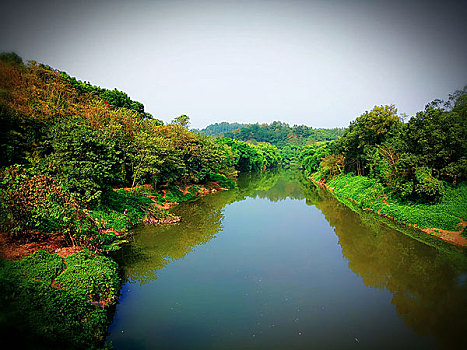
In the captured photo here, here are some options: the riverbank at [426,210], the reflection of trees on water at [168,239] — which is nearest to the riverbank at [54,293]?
the reflection of trees on water at [168,239]

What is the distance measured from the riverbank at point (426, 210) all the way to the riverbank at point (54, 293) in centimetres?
2177

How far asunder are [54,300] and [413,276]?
54.7 feet

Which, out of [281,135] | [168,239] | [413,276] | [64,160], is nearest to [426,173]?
[413,276]

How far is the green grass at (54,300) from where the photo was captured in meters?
7.30

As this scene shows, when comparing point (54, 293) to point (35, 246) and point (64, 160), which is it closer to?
point (35, 246)

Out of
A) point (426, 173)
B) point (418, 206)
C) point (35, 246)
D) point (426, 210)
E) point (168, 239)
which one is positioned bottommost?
point (168, 239)

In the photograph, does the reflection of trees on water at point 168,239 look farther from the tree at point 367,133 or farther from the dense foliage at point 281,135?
the dense foliage at point 281,135

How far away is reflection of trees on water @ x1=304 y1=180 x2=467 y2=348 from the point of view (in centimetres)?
1052

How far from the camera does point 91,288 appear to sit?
1034cm

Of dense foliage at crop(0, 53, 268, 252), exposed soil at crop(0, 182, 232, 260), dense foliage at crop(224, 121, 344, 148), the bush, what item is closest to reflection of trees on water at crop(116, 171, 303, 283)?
dense foliage at crop(0, 53, 268, 252)

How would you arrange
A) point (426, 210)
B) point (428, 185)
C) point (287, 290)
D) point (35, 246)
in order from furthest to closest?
point (426, 210) → point (428, 185) → point (287, 290) → point (35, 246)

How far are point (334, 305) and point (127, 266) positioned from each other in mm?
10884

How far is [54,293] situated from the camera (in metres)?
9.04

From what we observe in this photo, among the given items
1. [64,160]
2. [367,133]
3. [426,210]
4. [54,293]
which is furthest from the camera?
[367,133]
